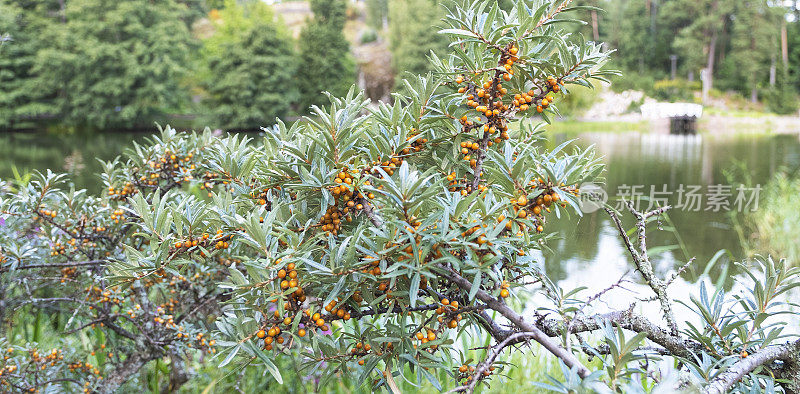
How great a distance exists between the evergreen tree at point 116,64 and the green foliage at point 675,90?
39.1 ft

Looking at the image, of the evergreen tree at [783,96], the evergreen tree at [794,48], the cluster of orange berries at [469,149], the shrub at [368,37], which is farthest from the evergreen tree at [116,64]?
the evergreen tree at [794,48]

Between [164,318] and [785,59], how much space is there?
16.7 meters

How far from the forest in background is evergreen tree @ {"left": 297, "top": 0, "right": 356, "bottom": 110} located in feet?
0.10

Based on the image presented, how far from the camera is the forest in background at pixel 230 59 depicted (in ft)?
30.4

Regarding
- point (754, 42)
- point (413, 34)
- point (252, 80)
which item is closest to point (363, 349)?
point (413, 34)

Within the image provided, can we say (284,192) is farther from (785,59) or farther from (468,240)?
(785,59)

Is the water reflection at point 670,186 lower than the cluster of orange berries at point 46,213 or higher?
lower

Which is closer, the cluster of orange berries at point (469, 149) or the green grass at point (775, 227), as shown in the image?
the cluster of orange berries at point (469, 149)

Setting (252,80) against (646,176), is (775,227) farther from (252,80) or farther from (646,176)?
(252,80)

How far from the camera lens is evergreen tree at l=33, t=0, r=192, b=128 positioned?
961cm

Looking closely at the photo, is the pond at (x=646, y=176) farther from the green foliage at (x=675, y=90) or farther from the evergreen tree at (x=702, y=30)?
the evergreen tree at (x=702, y=30)

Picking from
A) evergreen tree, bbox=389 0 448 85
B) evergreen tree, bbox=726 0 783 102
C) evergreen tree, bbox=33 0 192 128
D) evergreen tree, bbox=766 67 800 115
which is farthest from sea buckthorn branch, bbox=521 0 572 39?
evergreen tree, bbox=726 0 783 102

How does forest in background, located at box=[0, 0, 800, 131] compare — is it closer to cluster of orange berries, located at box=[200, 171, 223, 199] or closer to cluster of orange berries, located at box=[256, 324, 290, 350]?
cluster of orange berries, located at box=[200, 171, 223, 199]

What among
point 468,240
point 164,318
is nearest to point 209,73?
point 164,318
